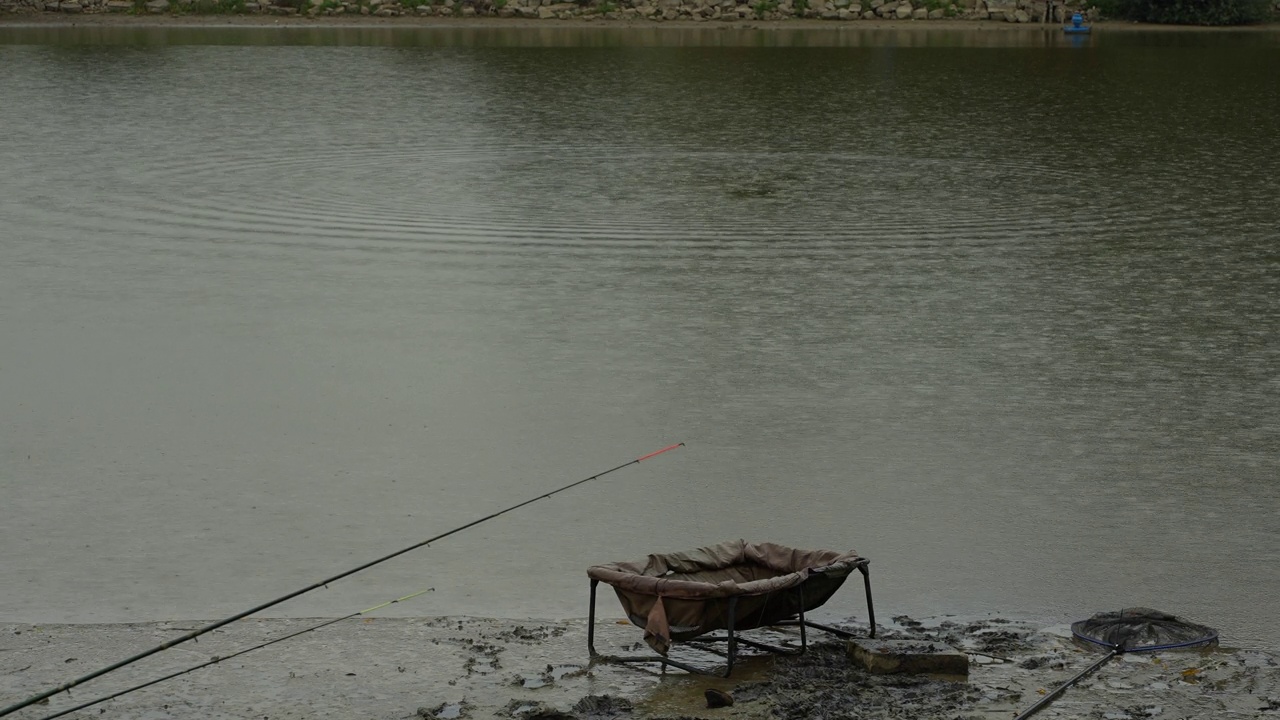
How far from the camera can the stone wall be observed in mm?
49750

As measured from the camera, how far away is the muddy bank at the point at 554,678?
6.68 m

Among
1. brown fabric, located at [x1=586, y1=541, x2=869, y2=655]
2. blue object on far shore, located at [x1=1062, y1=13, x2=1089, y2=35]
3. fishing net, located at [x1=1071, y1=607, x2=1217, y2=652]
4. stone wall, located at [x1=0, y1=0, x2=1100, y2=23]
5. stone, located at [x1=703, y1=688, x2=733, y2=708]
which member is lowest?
fishing net, located at [x1=1071, y1=607, x2=1217, y2=652]

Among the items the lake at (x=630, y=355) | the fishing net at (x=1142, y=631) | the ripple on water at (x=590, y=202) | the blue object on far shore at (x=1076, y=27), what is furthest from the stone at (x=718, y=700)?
the blue object on far shore at (x=1076, y=27)

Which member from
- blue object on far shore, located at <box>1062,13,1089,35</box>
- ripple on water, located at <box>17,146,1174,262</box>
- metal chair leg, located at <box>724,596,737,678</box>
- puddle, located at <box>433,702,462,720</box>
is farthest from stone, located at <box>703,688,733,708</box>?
blue object on far shore, located at <box>1062,13,1089,35</box>

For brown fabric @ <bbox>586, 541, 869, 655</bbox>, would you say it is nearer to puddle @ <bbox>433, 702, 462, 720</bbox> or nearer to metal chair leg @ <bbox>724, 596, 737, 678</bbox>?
metal chair leg @ <bbox>724, 596, 737, 678</bbox>

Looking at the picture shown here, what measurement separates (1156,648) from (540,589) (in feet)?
8.96

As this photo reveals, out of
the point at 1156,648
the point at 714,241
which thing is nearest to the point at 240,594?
the point at 1156,648

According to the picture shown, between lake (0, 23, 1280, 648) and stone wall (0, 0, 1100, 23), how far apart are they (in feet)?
80.9

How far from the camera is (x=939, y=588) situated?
8.05 metres

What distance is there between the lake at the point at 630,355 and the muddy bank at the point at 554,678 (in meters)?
0.33

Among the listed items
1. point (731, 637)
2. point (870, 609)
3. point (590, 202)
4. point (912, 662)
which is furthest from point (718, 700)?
point (590, 202)

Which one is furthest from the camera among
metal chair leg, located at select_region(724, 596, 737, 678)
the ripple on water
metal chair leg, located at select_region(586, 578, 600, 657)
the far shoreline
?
the far shoreline

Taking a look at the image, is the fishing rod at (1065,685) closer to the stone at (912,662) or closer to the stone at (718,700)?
the stone at (912,662)

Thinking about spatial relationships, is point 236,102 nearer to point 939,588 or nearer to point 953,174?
point 953,174
